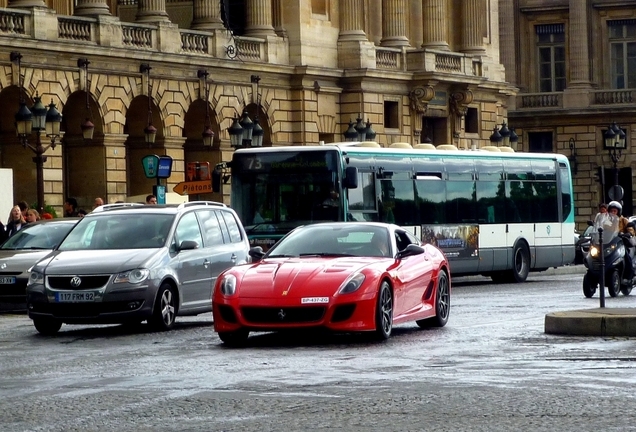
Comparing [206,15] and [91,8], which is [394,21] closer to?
[206,15]

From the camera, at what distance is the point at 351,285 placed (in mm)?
17969

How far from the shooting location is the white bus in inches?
1249

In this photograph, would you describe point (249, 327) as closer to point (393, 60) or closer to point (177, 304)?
point (177, 304)

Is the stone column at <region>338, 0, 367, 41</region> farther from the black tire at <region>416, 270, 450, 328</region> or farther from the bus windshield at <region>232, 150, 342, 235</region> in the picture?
the black tire at <region>416, 270, 450, 328</region>

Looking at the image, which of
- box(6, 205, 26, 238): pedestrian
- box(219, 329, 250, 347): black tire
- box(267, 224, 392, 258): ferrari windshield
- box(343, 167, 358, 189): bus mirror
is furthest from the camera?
box(343, 167, 358, 189): bus mirror

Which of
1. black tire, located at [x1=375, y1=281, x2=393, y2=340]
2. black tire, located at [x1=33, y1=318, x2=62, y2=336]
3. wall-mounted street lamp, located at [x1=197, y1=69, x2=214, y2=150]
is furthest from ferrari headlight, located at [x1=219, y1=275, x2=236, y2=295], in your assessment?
wall-mounted street lamp, located at [x1=197, y1=69, x2=214, y2=150]

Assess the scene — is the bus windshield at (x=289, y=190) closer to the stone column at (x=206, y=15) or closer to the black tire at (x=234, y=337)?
the black tire at (x=234, y=337)

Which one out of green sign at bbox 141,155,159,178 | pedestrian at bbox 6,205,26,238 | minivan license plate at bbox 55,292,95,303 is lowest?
minivan license plate at bbox 55,292,95,303

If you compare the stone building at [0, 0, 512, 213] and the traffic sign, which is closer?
the traffic sign

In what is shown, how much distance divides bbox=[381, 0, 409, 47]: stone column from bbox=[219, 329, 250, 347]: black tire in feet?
145

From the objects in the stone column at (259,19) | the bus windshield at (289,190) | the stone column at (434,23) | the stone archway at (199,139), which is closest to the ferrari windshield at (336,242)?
the bus windshield at (289,190)

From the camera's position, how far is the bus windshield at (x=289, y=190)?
3161 cm

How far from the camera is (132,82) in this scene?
161ft

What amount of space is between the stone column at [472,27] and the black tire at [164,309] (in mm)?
46647
